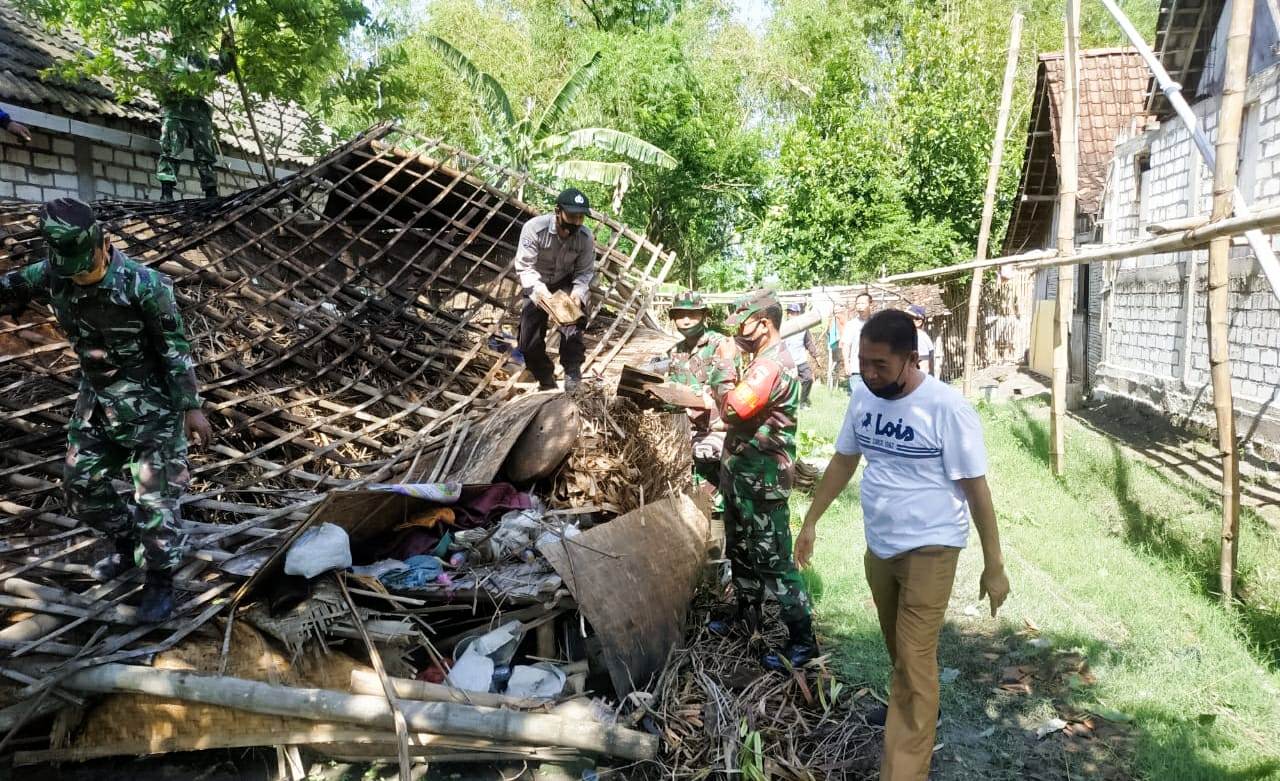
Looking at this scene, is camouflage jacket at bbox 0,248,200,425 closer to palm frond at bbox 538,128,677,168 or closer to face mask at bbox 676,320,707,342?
face mask at bbox 676,320,707,342

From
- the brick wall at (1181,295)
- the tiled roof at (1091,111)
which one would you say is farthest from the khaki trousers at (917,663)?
the tiled roof at (1091,111)

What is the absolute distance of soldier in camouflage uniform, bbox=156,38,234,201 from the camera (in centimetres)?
1103

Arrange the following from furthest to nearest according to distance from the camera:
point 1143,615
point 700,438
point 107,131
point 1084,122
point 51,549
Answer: point 1084,122 < point 107,131 < point 700,438 < point 1143,615 < point 51,549

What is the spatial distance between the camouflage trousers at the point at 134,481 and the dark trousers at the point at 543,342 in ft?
8.93

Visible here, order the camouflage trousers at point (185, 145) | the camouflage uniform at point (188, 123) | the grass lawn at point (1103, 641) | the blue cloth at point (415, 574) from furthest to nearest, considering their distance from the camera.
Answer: the camouflage trousers at point (185, 145) < the camouflage uniform at point (188, 123) < the blue cloth at point (415, 574) < the grass lawn at point (1103, 641)

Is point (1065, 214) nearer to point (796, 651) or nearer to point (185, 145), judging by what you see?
point (796, 651)

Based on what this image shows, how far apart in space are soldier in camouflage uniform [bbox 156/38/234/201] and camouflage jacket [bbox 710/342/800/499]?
9.93 m

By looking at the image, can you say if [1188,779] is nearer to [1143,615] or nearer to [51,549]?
[1143,615]

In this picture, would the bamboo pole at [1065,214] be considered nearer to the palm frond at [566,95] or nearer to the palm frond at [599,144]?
the palm frond at [599,144]

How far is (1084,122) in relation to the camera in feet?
45.8

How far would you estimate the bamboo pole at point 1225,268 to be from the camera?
4387 mm

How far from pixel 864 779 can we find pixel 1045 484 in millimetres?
4990

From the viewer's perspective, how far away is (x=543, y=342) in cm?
614

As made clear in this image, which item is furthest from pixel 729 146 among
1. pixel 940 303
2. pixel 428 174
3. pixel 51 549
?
pixel 51 549
